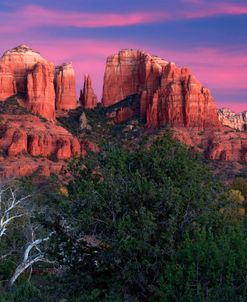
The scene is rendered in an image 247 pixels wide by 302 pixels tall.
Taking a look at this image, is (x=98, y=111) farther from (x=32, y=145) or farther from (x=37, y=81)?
(x=32, y=145)

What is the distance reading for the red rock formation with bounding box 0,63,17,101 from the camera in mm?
116944

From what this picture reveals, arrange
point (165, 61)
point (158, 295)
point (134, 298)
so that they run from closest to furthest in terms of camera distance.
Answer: point (158, 295) < point (134, 298) < point (165, 61)

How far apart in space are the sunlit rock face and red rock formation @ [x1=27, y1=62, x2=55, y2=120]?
56.6 feet

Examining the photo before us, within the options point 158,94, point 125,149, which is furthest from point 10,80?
point 125,149

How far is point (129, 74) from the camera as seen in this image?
5448 inches

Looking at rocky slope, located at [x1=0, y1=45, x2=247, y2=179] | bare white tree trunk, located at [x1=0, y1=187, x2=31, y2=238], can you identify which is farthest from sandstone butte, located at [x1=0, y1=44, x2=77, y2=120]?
bare white tree trunk, located at [x1=0, y1=187, x2=31, y2=238]

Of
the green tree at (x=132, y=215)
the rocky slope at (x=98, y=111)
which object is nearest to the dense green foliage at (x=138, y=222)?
the green tree at (x=132, y=215)

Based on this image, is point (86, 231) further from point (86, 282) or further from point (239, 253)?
point (239, 253)

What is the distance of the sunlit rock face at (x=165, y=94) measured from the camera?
11606cm

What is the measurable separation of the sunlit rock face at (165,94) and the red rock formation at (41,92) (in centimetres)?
1726

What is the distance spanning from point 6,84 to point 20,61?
36.9 feet

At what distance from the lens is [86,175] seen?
845 inches

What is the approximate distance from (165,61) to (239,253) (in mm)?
122196

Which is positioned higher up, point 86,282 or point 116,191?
point 116,191
